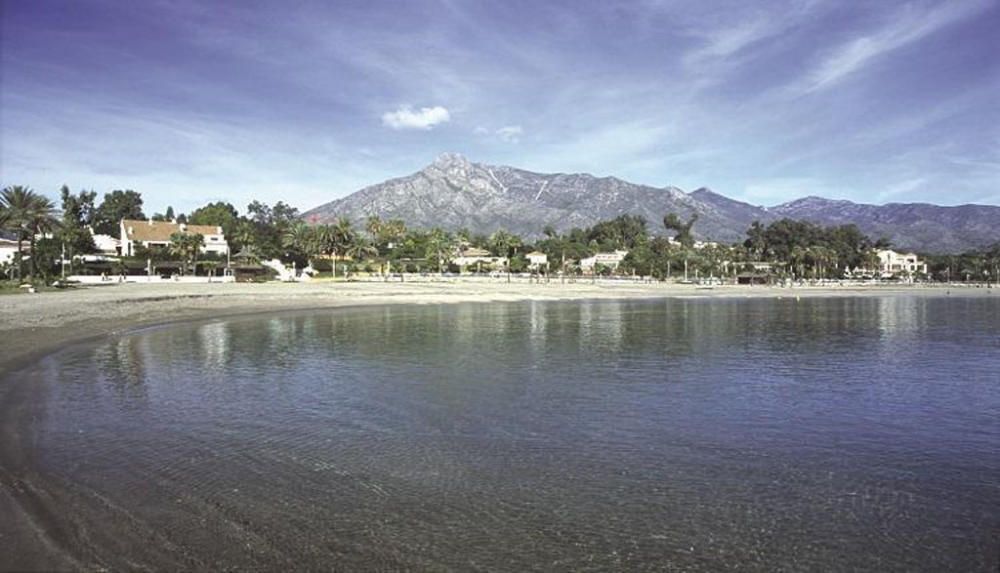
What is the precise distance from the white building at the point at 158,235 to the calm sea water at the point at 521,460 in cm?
9051

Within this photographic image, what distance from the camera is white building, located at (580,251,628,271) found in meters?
144

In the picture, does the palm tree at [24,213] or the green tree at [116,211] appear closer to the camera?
the palm tree at [24,213]

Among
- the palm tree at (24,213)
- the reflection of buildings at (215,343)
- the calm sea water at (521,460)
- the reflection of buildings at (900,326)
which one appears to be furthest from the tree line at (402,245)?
the reflection of buildings at (900,326)

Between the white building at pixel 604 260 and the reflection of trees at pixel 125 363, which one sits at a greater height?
the white building at pixel 604 260

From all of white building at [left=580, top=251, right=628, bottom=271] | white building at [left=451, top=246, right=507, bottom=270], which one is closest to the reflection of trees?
white building at [left=451, top=246, right=507, bottom=270]

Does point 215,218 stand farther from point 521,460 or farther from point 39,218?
point 521,460

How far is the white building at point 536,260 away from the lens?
465 feet


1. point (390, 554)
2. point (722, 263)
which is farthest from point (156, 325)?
point (722, 263)

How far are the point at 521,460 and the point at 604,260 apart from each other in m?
144

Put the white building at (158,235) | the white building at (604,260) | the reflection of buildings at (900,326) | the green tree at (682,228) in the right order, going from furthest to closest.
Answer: the green tree at (682,228), the white building at (604,260), the white building at (158,235), the reflection of buildings at (900,326)

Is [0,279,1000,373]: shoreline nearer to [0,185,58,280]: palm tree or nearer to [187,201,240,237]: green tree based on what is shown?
[0,185,58,280]: palm tree

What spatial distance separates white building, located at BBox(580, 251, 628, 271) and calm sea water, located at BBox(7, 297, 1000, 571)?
120241 millimetres

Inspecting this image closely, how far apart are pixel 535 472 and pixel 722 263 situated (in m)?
144

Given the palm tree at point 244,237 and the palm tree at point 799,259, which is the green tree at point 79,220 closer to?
the palm tree at point 244,237
